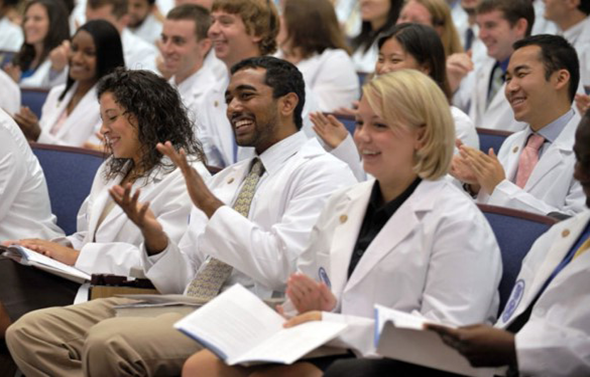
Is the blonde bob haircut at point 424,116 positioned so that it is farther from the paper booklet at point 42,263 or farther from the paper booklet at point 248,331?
the paper booklet at point 42,263

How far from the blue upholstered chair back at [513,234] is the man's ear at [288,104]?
0.84 metres

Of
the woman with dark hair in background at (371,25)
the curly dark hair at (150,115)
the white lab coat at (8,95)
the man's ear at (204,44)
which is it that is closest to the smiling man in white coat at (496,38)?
the woman with dark hair in background at (371,25)

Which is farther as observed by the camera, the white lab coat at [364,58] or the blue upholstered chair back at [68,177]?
the white lab coat at [364,58]

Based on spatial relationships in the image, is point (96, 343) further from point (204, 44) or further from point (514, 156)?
point (204, 44)

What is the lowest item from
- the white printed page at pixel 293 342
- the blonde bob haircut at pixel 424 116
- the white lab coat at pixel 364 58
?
the white lab coat at pixel 364 58

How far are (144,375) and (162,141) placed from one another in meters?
1.13

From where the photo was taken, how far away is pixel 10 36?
905 cm

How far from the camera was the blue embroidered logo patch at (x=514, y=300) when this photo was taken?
9.46ft

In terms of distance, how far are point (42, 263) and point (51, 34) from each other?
13.5 ft

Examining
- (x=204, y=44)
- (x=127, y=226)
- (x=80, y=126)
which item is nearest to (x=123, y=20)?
(x=204, y=44)

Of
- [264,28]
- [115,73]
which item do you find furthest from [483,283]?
[264,28]

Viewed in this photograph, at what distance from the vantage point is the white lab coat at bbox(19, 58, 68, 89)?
7.16 m

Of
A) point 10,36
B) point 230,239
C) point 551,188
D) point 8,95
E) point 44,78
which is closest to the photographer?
point 230,239

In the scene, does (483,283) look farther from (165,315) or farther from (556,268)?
(165,315)
